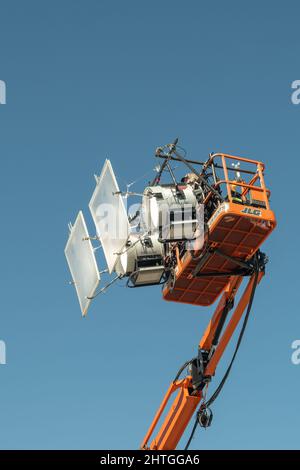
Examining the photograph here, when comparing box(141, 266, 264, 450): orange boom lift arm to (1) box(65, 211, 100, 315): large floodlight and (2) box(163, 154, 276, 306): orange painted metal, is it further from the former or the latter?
(1) box(65, 211, 100, 315): large floodlight

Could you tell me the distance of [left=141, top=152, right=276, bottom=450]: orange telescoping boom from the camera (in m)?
27.4

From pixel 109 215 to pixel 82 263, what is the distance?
272 cm

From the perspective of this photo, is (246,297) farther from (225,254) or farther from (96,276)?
(96,276)

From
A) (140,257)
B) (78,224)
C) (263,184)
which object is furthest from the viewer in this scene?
(78,224)

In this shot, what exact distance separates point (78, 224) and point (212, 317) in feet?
18.4

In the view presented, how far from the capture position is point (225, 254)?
93.3 feet

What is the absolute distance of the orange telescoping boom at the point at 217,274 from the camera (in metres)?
27.4

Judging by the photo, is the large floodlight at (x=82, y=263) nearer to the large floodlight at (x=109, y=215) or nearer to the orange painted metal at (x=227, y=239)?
the large floodlight at (x=109, y=215)

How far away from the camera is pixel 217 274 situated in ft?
96.6

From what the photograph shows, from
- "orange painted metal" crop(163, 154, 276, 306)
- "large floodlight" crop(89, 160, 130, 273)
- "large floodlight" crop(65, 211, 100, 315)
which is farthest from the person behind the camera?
"large floodlight" crop(65, 211, 100, 315)

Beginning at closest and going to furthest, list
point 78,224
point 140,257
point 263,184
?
1. point 263,184
2. point 140,257
3. point 78,224

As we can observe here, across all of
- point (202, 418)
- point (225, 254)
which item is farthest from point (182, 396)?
point (225, 254)

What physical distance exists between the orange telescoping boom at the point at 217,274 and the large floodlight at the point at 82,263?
2.42 meters

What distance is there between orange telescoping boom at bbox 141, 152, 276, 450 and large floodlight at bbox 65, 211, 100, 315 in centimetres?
242
